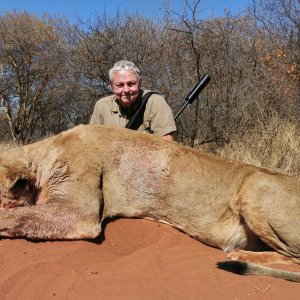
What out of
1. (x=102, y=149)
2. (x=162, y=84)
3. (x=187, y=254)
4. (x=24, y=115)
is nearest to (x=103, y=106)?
(x=102, y=149)

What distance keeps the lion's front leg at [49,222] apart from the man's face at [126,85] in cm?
229

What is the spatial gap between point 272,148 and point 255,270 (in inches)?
243

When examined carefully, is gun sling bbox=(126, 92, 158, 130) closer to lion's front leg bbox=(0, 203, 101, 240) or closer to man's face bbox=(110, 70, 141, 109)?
man's face bbox=(110, 70, 141, 109)

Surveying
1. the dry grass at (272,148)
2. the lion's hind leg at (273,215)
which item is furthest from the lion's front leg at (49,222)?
the dry grass at (272,148)

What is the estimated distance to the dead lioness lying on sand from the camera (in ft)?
15.5

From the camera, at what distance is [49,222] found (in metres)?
4.55

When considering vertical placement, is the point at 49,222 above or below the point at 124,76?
below

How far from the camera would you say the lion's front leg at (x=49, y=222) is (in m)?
4.47

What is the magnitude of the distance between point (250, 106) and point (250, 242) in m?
8.46

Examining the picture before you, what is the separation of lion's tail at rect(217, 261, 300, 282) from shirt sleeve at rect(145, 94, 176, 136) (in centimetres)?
292

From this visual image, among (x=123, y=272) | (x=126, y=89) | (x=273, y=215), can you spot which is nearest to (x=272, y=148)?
(x=126, y=89)

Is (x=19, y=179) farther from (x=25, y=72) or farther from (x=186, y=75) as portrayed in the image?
(x=25, y=72)

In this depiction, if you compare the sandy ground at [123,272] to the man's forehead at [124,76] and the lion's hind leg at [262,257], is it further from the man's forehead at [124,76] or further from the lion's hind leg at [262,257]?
the man's forehead at [124,76]

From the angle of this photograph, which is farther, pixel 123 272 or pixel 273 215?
pixel 273 215
